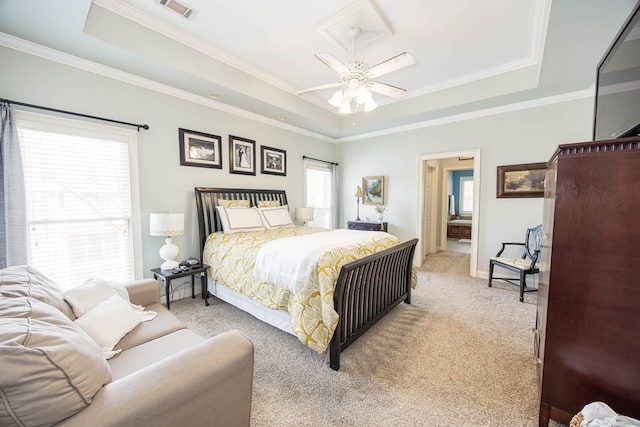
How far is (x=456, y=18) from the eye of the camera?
2508 mm

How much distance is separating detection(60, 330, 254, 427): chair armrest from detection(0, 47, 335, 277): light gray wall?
2.66m

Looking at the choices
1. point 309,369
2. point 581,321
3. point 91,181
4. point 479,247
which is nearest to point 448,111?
point 479,247

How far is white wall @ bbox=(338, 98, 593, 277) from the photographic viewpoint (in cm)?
359

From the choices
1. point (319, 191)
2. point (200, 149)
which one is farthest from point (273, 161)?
point (319, 191)

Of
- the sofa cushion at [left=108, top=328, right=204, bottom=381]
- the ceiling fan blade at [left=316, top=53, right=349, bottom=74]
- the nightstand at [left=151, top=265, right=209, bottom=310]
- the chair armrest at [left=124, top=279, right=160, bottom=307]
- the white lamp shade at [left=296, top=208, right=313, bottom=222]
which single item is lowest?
the nightstand at [left=151, top=265, right=209, bottom=310]

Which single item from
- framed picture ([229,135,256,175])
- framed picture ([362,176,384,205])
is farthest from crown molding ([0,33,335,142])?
framed picture ([362,176,384,205])

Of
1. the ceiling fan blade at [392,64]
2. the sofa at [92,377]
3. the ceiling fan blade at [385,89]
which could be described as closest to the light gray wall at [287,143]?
the sofa at [92,377]

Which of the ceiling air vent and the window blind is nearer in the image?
the ceiling air vent

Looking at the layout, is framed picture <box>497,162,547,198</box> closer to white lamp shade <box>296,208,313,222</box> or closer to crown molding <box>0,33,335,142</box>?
white lamp shade <box>296,208,313,222</box>

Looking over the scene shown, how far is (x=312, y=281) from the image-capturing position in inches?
80.0

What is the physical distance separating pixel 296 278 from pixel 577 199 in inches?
72.1

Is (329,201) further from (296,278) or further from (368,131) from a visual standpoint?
(296,278)

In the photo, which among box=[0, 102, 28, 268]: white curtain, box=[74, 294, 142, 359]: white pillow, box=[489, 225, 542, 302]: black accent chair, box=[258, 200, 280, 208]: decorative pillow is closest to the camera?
box=[74, 294, 142, 359]: white pillow

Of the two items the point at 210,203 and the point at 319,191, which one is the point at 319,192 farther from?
the point at 210,203
